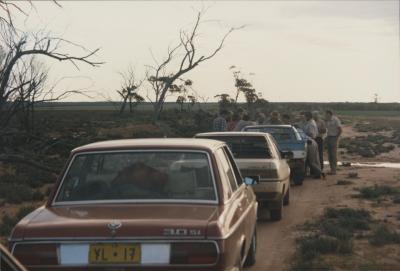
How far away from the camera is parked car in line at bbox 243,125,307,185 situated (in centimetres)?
→ 1700

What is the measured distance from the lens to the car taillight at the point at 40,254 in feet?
16.2

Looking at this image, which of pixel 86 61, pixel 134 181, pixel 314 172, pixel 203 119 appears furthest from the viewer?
pixel 203 119

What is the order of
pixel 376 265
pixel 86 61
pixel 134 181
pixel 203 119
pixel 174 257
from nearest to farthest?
pixel 174 257
pixel 134 181
pixel 376 265
pixel 86 61
pixel 203 119

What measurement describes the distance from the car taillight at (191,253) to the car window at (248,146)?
685 cm

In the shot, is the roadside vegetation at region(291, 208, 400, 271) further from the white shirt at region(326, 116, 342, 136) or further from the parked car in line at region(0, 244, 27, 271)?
the white shirt at region(326, 116, 342, 136)

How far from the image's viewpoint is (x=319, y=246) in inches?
352

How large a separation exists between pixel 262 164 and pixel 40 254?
6.70 metres

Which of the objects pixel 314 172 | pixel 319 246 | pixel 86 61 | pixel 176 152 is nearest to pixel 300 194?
pixel 314 172

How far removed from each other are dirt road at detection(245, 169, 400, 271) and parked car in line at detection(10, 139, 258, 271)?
78.8 inches

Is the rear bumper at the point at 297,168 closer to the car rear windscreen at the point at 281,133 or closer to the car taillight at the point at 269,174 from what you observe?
the car rear windscreen at the point at 281,133

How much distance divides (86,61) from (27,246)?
8.45 meters

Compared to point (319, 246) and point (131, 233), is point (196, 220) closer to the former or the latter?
point (131, 233)

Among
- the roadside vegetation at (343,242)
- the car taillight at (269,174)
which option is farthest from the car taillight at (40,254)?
the car taillight at (269,174)

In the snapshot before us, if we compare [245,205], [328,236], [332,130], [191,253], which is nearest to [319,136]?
[332,130]
